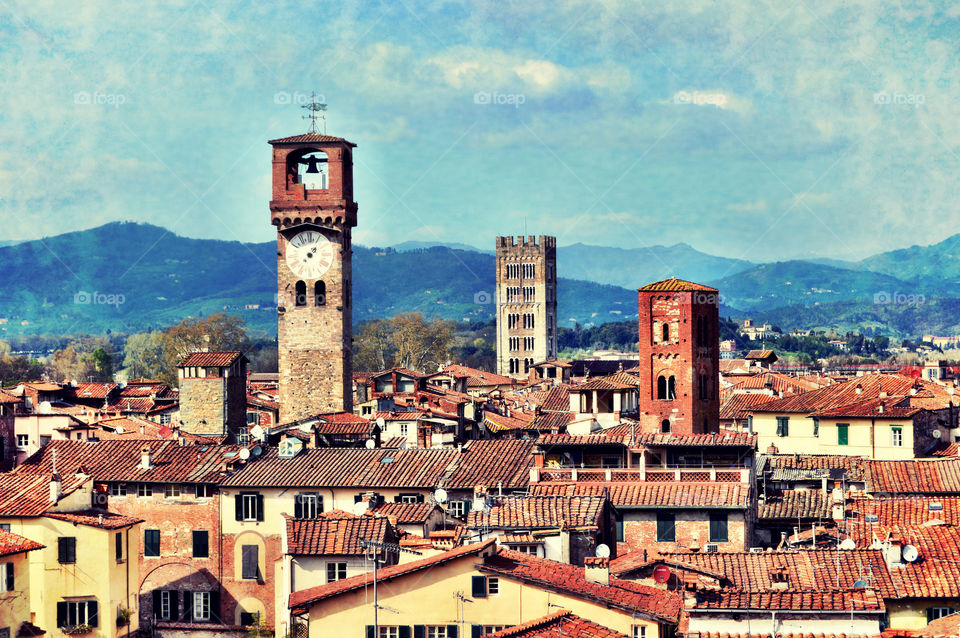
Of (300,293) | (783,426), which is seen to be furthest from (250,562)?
(300,293)

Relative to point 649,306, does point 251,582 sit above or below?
below

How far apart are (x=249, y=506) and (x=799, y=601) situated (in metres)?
25.2

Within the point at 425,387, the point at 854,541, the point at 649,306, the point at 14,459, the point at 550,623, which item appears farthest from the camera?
the point at 425,387

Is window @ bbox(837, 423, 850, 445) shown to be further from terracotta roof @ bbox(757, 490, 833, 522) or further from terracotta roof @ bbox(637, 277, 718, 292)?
terracotta roof @ bbox(757, 490, 833, 522)

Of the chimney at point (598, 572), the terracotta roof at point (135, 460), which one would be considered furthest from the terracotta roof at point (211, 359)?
the chimney at point (598, 572)

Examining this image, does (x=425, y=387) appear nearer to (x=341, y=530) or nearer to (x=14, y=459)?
(x=14, y=459)

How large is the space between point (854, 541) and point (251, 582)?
19352mm

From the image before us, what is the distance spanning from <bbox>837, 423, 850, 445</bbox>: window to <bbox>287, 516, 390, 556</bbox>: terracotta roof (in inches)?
1248

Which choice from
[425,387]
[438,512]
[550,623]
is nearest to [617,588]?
[550,623]

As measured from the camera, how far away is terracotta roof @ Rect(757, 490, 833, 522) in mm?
43719

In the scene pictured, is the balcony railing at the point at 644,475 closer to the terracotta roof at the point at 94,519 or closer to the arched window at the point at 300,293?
the terracotta roof at the point at 94,519

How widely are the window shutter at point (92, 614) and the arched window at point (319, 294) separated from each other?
37450mm

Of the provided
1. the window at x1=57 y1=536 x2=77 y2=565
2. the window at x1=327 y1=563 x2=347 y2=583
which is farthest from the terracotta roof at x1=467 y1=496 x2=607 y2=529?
the window at x1=57 y1=536 x2=77 y2=565

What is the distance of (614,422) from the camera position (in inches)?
2574
